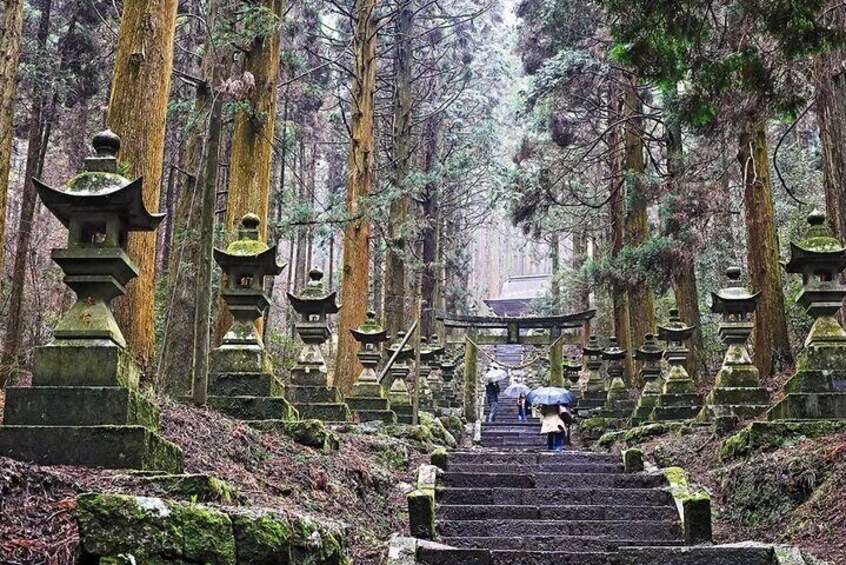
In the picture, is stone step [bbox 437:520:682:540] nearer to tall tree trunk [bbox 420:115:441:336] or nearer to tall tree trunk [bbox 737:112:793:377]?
tall tree trunk [bbox 737:112:793:377]

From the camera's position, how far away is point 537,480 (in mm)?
8922

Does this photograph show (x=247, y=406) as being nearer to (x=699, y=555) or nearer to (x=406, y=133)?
(x=699, y=555)

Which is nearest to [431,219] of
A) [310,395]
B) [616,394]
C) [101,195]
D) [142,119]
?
[616,394]

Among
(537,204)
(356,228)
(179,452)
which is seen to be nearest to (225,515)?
(179,452)

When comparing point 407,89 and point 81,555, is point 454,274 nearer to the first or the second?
point 407,89

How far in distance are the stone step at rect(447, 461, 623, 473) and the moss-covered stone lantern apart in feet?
33.1

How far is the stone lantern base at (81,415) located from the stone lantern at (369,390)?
25.7ft

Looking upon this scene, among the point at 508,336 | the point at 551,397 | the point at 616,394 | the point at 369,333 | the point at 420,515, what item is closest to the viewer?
the point at 420,515

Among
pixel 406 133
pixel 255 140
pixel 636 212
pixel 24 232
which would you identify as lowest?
pixel 24 232

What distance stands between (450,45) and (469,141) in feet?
13.1

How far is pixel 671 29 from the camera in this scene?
6.86 meters

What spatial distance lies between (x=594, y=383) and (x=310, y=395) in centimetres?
1266

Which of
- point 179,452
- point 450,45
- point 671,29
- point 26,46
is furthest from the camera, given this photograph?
point 450,45

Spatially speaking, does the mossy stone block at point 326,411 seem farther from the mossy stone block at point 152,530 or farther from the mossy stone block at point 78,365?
the mossy stone block at point 152,530
